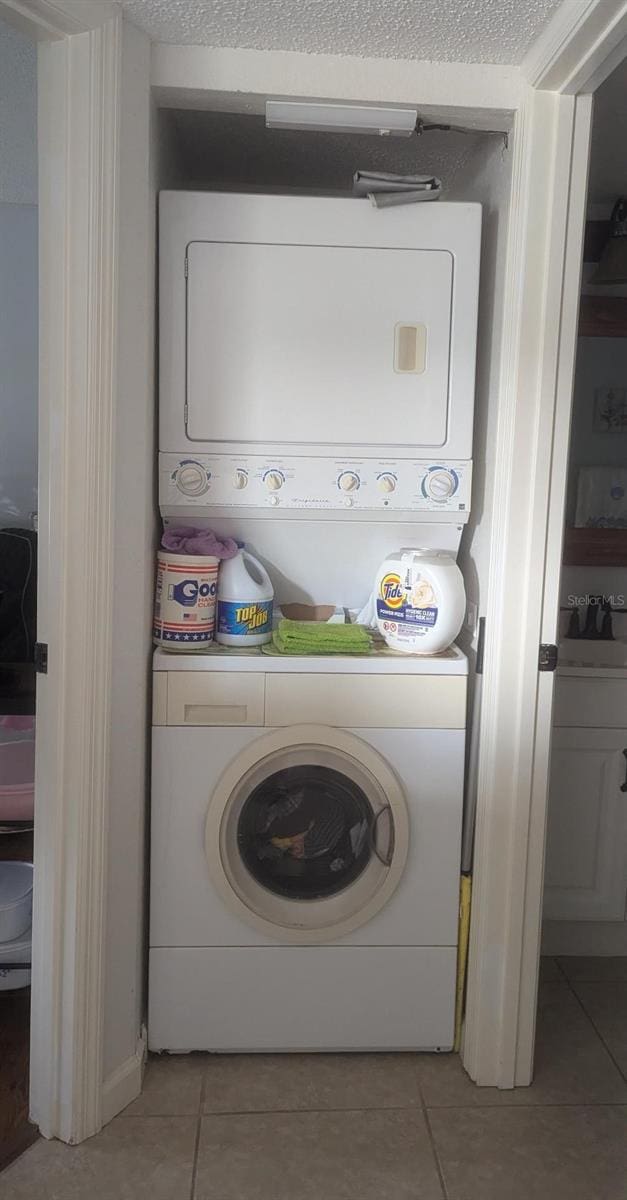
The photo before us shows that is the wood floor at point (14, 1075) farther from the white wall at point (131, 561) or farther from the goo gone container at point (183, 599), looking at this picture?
the goo gone container at point (183, 599)

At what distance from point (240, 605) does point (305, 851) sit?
1.88 ft

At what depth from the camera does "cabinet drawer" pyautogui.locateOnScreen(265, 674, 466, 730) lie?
2021 millimetres

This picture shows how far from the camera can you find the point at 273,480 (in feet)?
6.82

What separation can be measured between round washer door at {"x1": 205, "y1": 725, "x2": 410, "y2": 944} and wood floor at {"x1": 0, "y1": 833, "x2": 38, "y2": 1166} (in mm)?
589

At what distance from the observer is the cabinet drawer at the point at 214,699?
2.00 m

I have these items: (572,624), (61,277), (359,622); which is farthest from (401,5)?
(572,624)

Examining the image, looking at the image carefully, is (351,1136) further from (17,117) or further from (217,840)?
(17,117)

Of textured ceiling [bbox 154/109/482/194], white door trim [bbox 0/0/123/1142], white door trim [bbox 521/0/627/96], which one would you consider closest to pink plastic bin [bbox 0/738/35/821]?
white door trim [bbox 0/0/123/1142]

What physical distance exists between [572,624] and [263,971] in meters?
1.38

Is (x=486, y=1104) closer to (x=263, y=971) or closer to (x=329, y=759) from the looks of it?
(x=263, y=971)

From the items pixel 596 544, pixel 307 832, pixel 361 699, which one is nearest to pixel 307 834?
pixel 307 832

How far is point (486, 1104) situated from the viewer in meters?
1.98

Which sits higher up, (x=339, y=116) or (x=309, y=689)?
(x=339, y=116)

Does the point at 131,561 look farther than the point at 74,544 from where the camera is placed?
Yes
